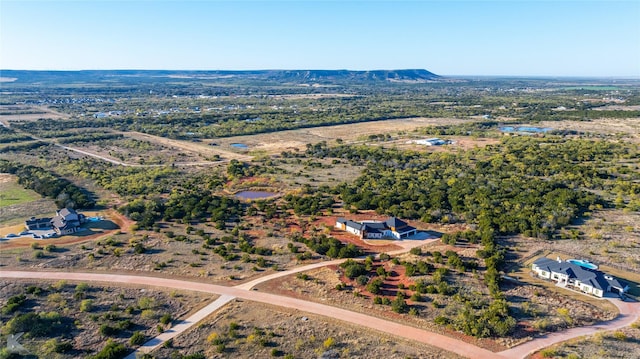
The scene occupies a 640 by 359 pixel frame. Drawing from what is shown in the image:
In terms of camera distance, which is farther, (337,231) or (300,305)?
(337,231)

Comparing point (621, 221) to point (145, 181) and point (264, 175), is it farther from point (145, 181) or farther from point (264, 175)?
point (145, 181)

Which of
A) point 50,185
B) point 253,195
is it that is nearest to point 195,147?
point 50,185

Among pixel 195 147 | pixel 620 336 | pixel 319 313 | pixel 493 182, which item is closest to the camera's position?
pixel 620 336

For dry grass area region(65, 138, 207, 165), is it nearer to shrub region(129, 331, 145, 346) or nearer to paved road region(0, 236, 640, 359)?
paved road region(0, 236, 640, 359)

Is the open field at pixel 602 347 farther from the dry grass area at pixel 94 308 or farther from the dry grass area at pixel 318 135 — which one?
the dry grass area at pixel 318 135

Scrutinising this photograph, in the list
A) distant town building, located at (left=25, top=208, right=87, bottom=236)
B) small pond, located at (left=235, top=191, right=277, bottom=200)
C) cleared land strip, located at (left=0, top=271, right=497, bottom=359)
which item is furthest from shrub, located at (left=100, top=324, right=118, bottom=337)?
small pond, located at (left=235, top=191, right=277, bottom=200)

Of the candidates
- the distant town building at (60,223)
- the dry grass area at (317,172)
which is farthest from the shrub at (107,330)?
the dry grass area at (317,172)

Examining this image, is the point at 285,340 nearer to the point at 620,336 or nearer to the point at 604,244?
the point at 620,336
